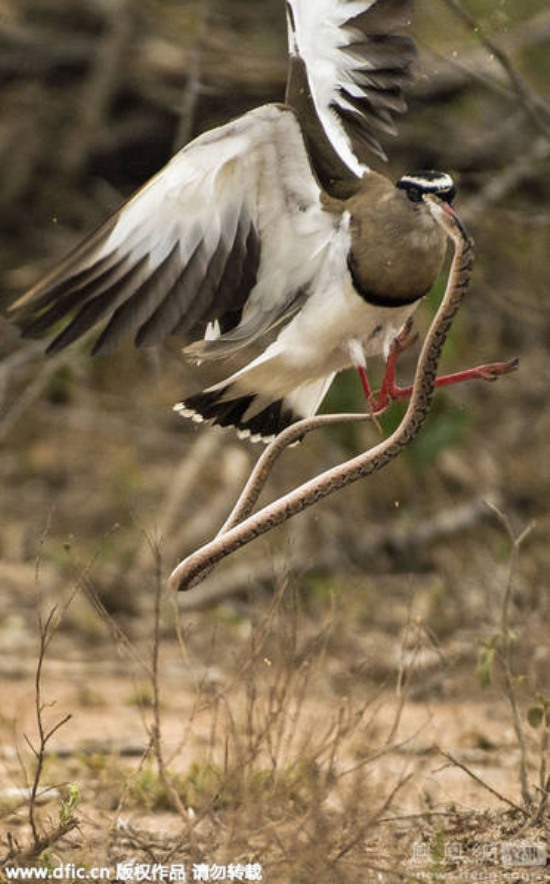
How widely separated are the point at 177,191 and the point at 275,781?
46.1 inches

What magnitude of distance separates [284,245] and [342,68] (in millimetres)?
432

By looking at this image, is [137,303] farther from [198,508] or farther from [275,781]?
[198,508]

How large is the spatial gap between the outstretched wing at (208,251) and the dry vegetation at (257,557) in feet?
1.41

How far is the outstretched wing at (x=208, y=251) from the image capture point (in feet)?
10.8

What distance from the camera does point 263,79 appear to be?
723 cm

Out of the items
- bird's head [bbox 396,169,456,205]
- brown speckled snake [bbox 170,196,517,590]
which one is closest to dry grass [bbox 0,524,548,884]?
brown speckled snake [bbox 170,196,517,590]

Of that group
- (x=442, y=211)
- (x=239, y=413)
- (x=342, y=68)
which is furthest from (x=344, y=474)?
(x=342, y=68)

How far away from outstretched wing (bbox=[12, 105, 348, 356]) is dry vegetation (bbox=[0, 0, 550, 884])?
431 millimetres

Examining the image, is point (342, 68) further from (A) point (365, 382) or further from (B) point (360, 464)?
(B) point (360, 464)

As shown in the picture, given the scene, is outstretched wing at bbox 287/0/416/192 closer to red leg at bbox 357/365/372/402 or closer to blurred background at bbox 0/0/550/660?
red leg at bbox 357/365/372/402

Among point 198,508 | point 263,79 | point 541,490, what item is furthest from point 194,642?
point 263,79

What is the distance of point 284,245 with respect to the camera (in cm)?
359

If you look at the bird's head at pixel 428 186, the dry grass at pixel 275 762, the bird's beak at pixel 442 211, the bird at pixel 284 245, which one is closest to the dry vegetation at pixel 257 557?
the dry grass at pixel 275 762

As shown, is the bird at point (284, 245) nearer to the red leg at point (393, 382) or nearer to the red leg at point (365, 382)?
the red leg at point (365, 382)
